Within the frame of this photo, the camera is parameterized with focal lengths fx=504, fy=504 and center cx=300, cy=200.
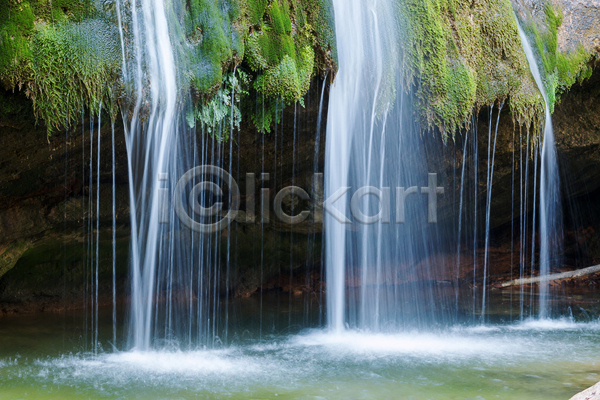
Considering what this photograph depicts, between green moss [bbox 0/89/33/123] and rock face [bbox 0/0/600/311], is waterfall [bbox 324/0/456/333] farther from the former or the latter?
green moss [bbox 0/89/33/123]

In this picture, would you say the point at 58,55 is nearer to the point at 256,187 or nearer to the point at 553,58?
the point at 256,187

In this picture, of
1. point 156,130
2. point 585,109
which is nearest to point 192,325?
point 156,130

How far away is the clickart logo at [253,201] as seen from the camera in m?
7.80

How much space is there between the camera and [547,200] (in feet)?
38.2

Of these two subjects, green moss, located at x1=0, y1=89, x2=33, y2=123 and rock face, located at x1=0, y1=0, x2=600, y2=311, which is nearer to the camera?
green moss, located at x1=0, y1=89, x2=33, y2=123

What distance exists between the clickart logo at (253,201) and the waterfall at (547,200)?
6.48 ft

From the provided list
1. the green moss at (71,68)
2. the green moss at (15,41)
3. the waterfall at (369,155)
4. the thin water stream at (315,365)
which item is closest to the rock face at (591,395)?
the thin water stream at (315,365)

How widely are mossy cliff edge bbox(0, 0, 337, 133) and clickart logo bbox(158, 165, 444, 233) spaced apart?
6.28ft

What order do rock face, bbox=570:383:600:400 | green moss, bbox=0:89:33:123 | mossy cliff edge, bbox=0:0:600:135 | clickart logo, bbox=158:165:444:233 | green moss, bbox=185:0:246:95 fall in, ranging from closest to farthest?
rock face, bbox=570:383:600:400
mossy cliff edge, bbox=0:0:600:135
green moss, bbox=0:89:33:123
green moss, bbox=185:0:246:95
clickart logo, bbox=158:165:444:233

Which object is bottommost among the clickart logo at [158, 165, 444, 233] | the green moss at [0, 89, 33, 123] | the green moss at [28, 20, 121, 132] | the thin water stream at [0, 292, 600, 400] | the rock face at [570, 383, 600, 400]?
the thin water stream at [0, 292, 600, 400]

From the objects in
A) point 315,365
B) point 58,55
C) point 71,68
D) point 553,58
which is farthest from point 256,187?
point 553,58

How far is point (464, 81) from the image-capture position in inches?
286

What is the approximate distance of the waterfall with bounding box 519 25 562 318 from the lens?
8.14 meters

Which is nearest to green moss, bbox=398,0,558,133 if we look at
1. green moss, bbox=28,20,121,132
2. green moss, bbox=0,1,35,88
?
green moss, bbox=28,20,121,132
